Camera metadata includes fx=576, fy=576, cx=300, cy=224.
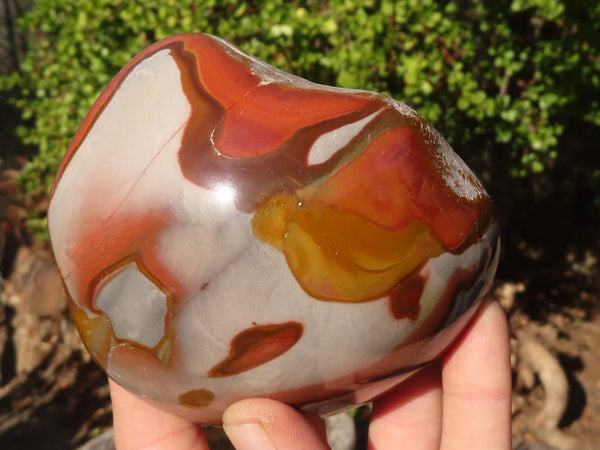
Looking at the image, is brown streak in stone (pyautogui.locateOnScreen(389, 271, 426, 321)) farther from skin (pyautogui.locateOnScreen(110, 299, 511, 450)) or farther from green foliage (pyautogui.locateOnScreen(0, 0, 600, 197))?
green foliage (pyautogui.locateOnScreen(0, 0, 600, 197))

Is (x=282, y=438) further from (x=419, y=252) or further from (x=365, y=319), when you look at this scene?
(x=419, y=252)

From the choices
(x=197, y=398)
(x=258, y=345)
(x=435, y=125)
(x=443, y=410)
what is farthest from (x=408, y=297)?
(x=435, y=125)

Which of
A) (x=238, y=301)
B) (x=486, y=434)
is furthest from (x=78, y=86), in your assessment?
(x=486, y=434)

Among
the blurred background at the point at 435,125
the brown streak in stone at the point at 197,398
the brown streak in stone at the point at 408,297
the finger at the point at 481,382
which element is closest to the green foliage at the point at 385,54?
the blurred background at the point at 435,125

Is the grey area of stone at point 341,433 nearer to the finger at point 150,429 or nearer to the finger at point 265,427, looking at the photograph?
the finger at point 150,429

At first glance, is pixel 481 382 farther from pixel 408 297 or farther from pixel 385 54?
pixel 385 54

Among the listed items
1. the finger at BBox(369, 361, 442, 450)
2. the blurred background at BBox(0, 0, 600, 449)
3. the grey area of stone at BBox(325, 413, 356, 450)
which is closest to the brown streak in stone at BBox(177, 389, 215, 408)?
the finger at BBox(369, 361, 442, 450)
